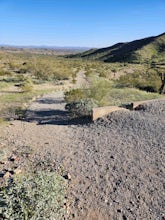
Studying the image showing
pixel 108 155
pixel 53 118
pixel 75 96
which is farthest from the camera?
pixel 75 96

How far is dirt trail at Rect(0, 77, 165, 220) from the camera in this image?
7758 millimetres

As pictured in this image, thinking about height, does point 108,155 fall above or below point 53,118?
above

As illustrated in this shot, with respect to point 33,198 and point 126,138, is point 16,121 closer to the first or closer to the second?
point 126,138

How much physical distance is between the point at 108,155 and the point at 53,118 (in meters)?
6.54

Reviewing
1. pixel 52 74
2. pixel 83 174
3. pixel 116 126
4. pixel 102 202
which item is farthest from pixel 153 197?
pixel 52 74

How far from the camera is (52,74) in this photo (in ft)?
128

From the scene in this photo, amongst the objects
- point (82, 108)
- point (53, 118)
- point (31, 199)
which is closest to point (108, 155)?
point (31, 199)

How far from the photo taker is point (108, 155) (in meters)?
10.9

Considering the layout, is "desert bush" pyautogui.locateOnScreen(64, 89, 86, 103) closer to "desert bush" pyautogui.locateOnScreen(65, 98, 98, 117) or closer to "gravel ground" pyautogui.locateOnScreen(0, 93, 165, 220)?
"gravel ground" pyautogui.locateOnScreen(0, 93, 165, 220)

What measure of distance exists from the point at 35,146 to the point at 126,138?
3321 millimetres

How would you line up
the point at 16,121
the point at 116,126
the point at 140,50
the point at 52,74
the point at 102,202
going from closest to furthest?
the point at 102,202
the point at 116,126
the point at 16,121
the point at 52,74
the point at 140,50

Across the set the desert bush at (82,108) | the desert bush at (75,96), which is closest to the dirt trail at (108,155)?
the desert bush at (82,108)

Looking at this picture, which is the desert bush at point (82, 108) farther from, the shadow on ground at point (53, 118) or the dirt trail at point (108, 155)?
the dirt trail at point (108, 155)

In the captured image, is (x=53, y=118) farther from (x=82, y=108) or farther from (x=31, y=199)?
(x=31, y=199)
